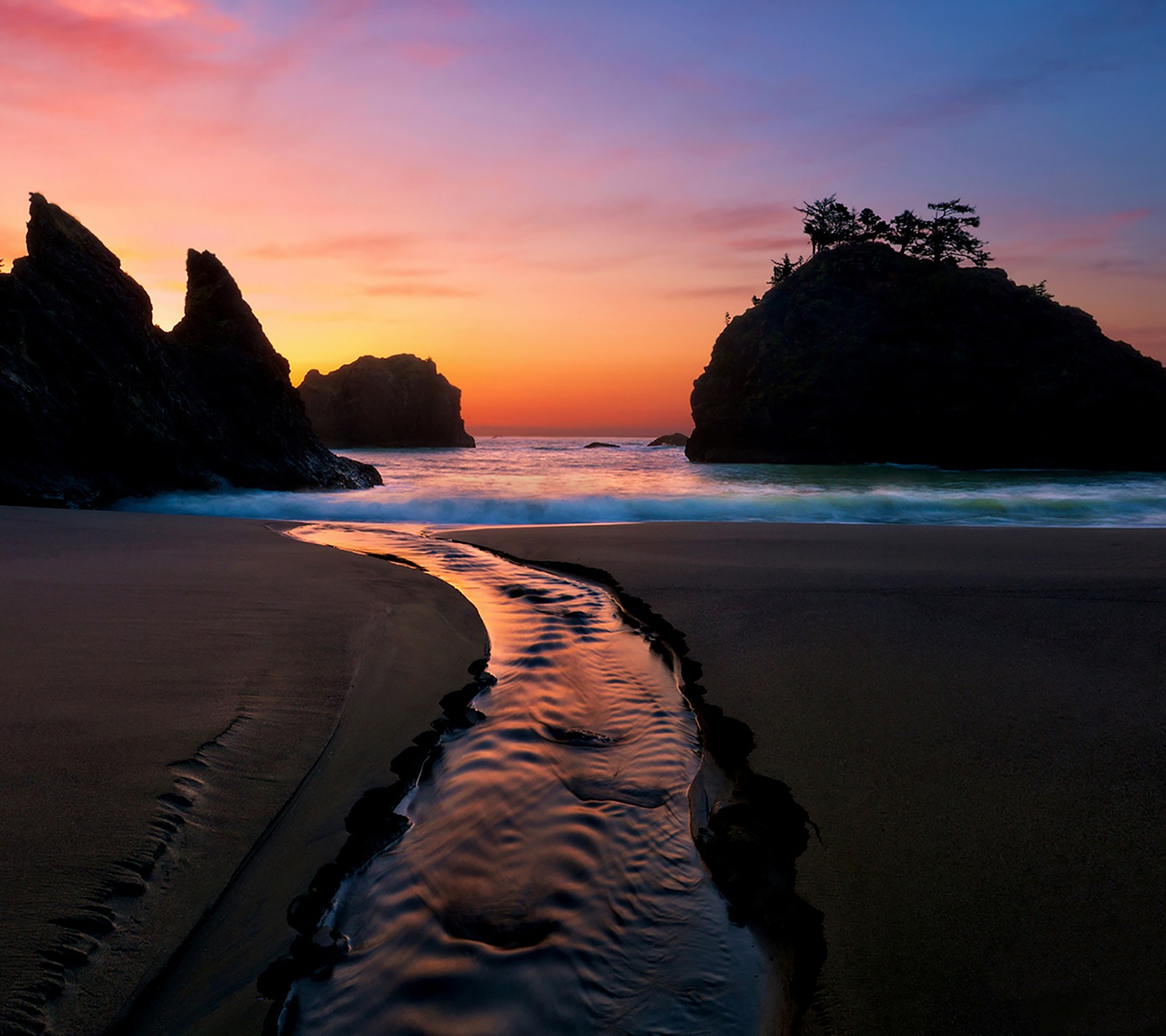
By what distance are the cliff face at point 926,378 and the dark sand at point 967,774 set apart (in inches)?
1327

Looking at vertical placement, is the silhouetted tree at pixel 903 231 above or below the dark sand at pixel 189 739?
above

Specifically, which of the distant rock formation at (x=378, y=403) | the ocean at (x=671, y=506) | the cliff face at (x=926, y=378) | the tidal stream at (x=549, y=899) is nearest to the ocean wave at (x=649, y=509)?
the ocean at (x=671, y=506)

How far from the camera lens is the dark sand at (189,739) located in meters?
1.32

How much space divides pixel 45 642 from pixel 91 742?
4.01 feet

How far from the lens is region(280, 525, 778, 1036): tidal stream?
1294mm

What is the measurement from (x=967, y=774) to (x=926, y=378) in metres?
38.0

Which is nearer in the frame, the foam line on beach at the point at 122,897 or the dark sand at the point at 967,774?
the foam line on beach at the point at 122,897

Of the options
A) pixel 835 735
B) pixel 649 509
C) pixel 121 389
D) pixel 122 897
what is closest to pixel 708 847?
pixel 835 735

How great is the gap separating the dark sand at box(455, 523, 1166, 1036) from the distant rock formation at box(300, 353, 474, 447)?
8138 cm

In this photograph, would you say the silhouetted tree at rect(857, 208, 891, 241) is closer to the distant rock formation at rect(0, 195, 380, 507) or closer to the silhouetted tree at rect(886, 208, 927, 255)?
the silhouetted tree at rect(886, 208, 927, 255)

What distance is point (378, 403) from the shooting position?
264 feet

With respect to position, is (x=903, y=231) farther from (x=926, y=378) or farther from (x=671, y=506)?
(x=671, y=506)

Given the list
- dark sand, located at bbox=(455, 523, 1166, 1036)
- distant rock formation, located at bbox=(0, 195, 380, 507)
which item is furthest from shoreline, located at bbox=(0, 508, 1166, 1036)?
distant rock formation, located at bbox=(0, 195, 380, 507)

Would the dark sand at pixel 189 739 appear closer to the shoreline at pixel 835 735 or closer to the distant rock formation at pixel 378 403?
the shoreline at pixel 835 735
